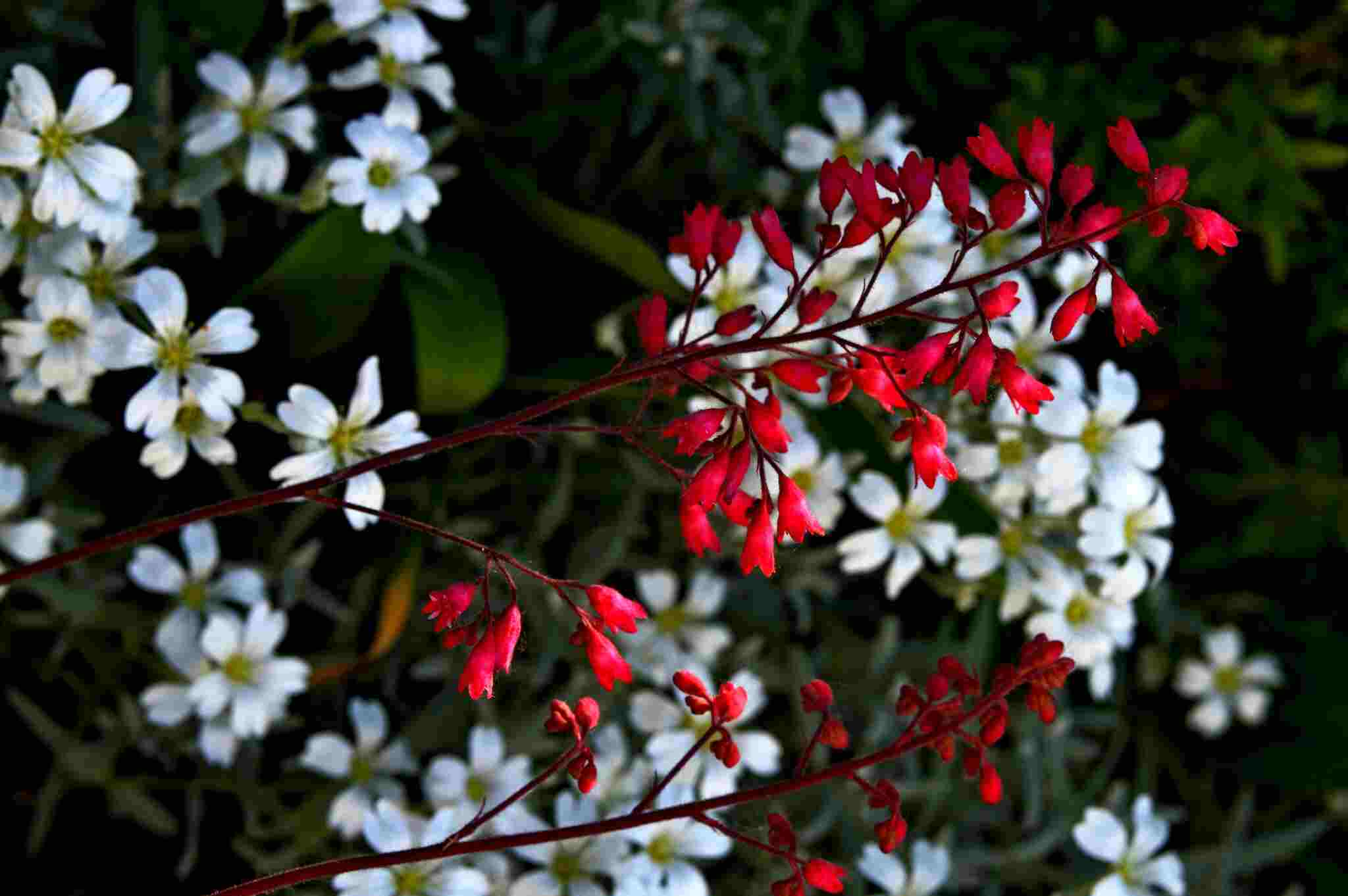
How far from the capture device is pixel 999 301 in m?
0.93

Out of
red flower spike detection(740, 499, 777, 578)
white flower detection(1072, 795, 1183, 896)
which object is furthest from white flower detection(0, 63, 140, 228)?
white flower detection(1072, 795, 1183, 896)

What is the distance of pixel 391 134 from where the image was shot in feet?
4.46

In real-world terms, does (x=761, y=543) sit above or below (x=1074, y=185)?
below

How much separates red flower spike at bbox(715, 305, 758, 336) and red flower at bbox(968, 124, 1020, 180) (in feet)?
0.57

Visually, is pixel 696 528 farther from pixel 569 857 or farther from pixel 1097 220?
pixel 569 857

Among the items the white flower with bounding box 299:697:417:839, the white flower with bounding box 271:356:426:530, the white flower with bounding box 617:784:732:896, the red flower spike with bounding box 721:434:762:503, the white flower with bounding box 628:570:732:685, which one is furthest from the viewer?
the white flower with bounding box 628:570:732:685

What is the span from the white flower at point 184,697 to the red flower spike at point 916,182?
94 cm

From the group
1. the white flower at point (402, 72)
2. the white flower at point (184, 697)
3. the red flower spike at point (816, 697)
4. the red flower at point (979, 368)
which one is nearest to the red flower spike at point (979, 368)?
the red flower at point (979, 368)

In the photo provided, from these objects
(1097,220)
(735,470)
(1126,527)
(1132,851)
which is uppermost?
(1097,220)

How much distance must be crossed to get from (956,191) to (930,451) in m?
0.17

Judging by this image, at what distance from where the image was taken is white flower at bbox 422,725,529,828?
151cm

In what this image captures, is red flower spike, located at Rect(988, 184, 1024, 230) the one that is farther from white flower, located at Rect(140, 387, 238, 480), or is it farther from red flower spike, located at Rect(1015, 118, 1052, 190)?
white flower, located at Rect(140, 387, 238, 480)

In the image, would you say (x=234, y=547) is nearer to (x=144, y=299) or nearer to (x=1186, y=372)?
(x=144, y=299)

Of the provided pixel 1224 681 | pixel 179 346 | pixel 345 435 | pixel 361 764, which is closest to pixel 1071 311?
pixel 345 435
